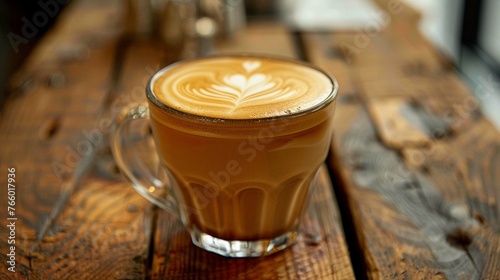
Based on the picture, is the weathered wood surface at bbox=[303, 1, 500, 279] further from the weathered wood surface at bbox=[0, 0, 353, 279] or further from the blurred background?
the blurred background

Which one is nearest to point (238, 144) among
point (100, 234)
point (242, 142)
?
point (242, 142)

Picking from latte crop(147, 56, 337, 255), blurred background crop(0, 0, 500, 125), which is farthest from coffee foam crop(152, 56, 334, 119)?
blurred background crop(0, 0, 500, 125)

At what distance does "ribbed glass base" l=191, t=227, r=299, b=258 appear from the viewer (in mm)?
822

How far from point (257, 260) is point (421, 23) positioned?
1162 millimetres

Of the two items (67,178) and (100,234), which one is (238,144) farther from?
(67,178)

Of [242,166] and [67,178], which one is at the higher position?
[242,166]

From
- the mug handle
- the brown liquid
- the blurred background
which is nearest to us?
the brown liquid

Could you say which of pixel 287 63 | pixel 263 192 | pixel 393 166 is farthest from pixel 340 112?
pixel 263 192

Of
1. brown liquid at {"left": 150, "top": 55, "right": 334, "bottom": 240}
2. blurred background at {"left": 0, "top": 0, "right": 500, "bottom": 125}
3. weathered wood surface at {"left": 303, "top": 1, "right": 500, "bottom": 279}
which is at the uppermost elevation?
brown liquid at {"left": 150, "top": 55, "right": 334, "bottom": 240}

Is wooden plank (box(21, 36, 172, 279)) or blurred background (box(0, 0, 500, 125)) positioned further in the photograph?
blurred background (box(0, 0, 500, 125))

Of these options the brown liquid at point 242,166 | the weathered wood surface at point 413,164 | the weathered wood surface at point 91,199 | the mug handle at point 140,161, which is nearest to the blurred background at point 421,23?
the weathered wood surface at point 413,164

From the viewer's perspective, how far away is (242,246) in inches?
32.5

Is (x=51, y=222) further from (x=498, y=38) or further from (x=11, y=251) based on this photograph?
(x=498, y=38)

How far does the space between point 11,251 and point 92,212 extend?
0.41 ft
